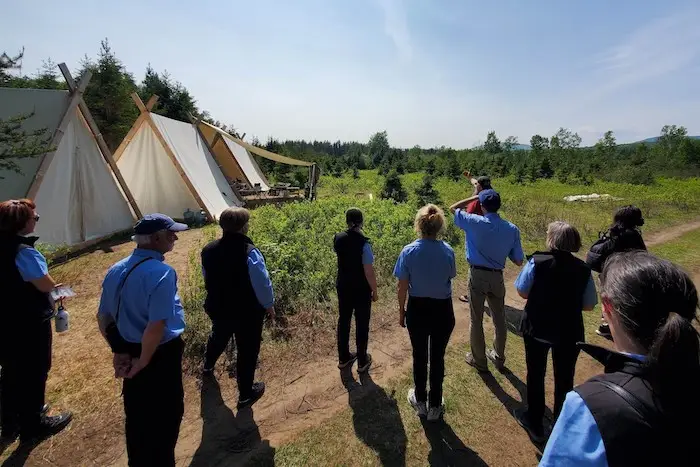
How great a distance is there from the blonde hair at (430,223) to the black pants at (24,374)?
3.51 m

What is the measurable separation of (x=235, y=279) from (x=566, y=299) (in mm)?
2970

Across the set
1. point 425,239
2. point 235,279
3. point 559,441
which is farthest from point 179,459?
point 559,441

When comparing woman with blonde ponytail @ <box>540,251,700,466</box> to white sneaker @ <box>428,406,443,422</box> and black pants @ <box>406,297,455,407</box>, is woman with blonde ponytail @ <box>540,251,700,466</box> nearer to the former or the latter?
black pants @ <box>406,297,455,407</box>

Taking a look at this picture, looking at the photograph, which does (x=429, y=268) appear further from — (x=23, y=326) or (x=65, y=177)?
(x=65, y=177)

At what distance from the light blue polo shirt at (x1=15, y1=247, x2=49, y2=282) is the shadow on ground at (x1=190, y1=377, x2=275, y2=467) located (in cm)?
194

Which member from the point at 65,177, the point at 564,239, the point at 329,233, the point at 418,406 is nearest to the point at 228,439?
the point at 418,406

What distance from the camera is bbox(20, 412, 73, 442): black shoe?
10.5 feet

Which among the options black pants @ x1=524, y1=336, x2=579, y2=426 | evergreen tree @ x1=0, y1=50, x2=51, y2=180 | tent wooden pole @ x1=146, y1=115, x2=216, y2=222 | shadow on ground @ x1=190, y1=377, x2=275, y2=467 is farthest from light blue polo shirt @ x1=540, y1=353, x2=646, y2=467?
tent wooden pole @ x1=146, y1=115, x2=216, y2=222

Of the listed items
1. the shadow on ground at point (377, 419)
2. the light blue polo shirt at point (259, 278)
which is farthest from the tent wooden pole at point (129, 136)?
the shadow on ground at point (377, 419)

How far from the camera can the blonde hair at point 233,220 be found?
336 centimetres

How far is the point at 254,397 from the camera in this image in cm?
373

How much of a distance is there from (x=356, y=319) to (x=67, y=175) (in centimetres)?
853

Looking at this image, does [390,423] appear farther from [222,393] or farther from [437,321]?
[222,393]

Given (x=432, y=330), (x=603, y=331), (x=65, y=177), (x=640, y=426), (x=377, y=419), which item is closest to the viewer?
(x=640, y=426)
